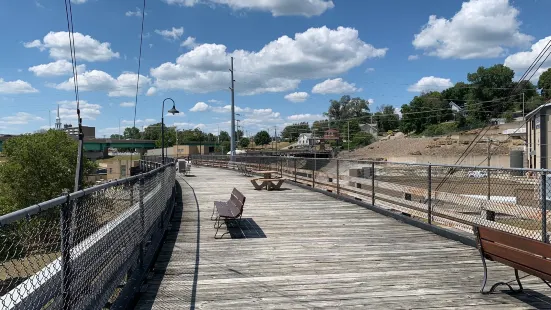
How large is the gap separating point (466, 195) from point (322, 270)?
4466mm

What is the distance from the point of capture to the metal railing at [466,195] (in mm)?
6410

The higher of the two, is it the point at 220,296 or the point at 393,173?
the point at 393,173

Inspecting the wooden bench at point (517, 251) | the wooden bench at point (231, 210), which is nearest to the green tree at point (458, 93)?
the wooden bench at point (231, 210)

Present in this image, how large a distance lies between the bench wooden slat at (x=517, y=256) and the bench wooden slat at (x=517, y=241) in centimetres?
4

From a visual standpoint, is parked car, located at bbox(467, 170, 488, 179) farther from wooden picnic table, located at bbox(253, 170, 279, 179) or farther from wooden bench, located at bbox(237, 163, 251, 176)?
wooden bench, located at bbox(237, 163, 251, 176)

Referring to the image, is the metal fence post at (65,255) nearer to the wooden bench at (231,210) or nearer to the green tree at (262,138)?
the wooden bench at (231,210)

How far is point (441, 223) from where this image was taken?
28.6 feet

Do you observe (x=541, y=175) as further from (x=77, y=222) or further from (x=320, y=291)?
(x=77, y=222)

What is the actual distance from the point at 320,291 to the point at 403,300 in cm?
94

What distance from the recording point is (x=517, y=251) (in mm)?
4176

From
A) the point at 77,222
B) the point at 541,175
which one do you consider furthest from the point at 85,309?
the point at 541,175

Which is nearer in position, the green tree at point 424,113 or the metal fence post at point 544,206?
the metal fence post at point 544,206

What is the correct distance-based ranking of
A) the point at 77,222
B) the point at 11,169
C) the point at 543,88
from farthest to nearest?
the point at 543,88, the point at 11,169, the point at 77,222

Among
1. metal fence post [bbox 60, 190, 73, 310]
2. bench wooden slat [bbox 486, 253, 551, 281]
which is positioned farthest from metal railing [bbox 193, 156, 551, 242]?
metal fence post [bbox 60, 190, 73, 310]
